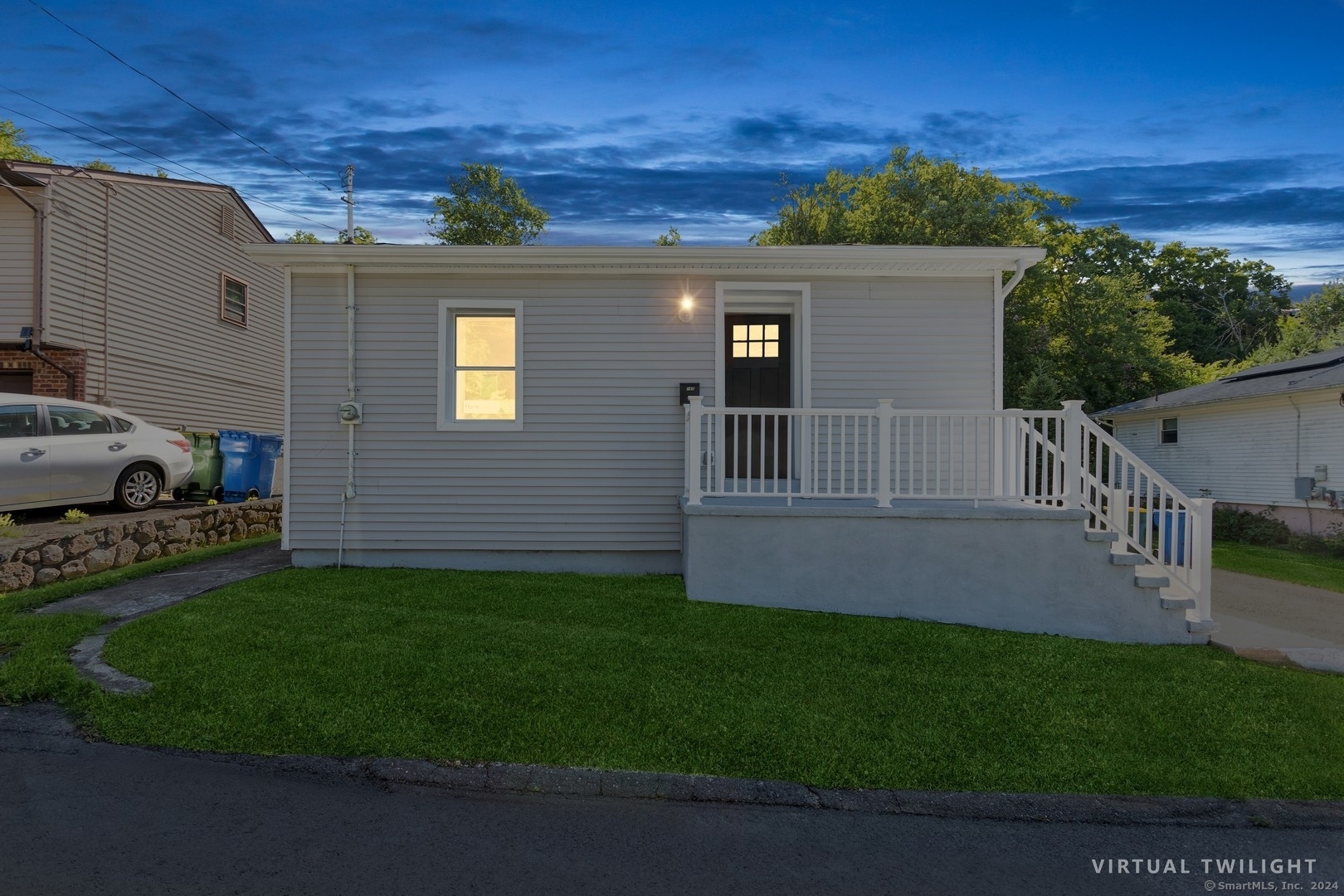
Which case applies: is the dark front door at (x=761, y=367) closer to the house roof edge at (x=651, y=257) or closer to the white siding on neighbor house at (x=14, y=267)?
the house roof edge at (x=651, y=257)

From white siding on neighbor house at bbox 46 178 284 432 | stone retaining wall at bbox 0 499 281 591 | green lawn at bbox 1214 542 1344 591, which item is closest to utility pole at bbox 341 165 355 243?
white siding on neighbor house at bbox 46 178 284 432

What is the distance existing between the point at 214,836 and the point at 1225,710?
5146mm

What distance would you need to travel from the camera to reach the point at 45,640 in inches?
191

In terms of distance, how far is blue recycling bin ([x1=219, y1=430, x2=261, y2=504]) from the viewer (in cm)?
1113

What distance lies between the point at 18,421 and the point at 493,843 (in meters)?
7.82

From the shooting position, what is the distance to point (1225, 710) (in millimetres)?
4324

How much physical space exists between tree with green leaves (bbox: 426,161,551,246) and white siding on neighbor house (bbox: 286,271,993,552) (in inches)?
757

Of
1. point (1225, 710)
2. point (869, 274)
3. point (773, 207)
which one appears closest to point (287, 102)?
point (869, 274)

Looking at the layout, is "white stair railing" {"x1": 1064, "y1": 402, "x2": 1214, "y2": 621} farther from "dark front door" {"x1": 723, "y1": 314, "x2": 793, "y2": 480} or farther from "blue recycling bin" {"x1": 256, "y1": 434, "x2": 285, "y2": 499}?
"blue recycling bin" {"x1": 256, "y1": 434, "x2": 285, "y2": 499}

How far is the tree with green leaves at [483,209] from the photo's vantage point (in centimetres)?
2609

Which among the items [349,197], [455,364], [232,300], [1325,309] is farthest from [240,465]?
[1325,309]

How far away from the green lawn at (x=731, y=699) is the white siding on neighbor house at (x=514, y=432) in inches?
71.6

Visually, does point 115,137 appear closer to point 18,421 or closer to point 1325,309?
point 18,421

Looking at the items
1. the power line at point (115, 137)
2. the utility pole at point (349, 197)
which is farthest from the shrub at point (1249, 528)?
the utility pole at point (349, 197)
